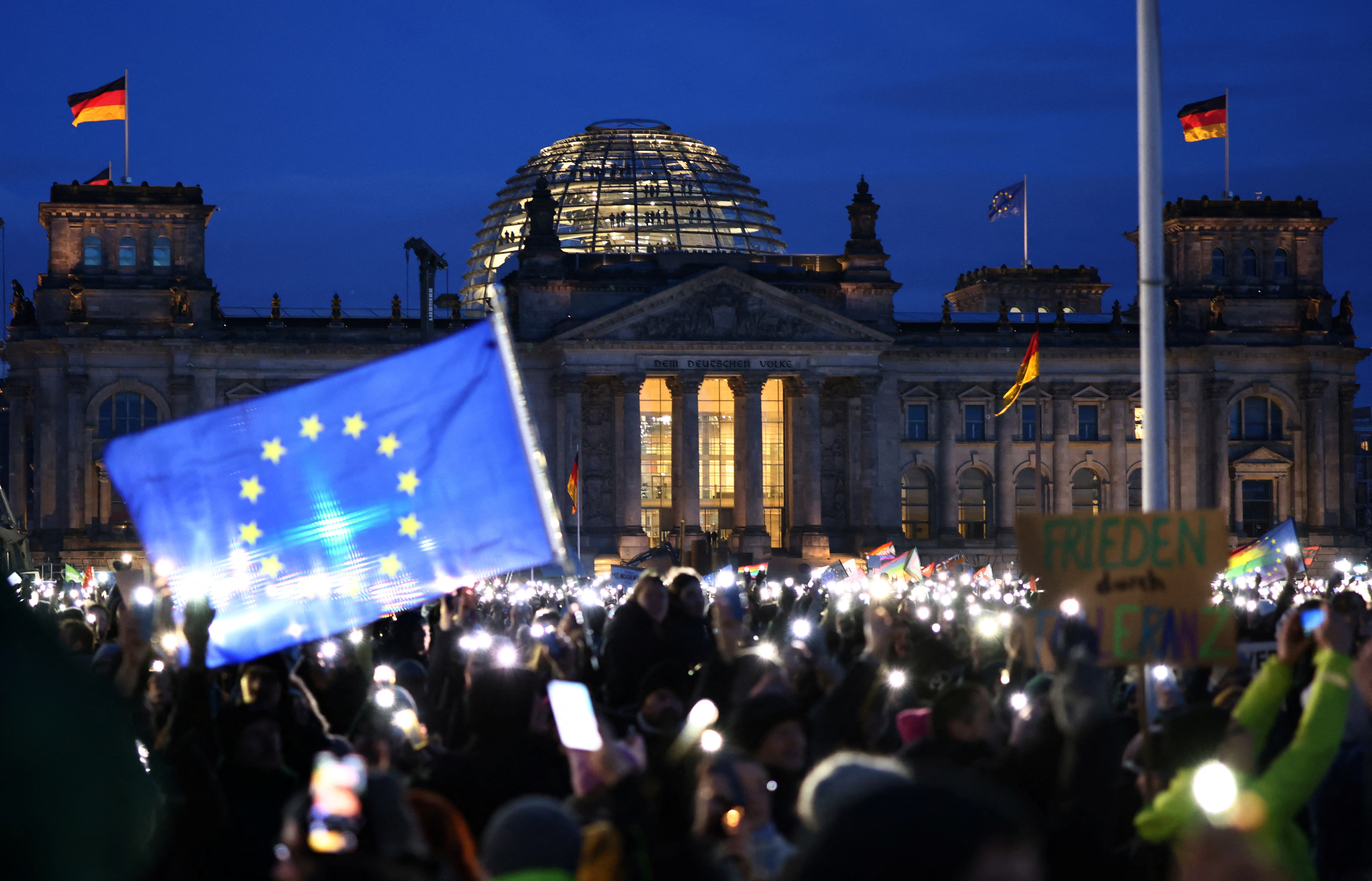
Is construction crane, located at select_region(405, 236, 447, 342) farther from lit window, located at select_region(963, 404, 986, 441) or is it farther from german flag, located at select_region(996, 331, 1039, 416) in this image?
lit window, located at select_region(963, 404, 986, 441)

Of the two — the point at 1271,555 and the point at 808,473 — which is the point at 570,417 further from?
the point at 1271,555

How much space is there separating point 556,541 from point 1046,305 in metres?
86.1

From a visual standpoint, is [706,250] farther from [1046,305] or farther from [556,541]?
[556,541]

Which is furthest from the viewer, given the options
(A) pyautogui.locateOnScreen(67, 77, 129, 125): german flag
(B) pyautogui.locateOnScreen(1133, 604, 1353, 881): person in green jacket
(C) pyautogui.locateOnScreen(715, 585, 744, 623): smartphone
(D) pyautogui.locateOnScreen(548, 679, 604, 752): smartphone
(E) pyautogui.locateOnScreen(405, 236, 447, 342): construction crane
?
(A) pyautogui.locateOnScreen(67, 77, 129, 125): german flag

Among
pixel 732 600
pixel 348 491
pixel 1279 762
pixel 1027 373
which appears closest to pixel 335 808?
pixel 1279 762

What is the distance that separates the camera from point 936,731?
309 inches

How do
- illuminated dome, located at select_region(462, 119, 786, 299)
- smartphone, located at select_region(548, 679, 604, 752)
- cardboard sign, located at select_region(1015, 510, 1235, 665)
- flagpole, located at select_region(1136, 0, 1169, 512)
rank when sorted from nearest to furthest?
smartphone, located at select_region(548, 679, 604, 752)
cardboard sign, located at select_region(1015, 510, 1235, 665)
flagpole, located at select_region(1136, 0, 1169, 512)
illuminated dome, located at select_region(462, 119, 786, 299)

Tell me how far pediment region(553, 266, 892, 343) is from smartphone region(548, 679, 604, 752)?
212ft

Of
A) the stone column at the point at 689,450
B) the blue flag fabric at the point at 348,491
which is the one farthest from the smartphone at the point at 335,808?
the stone column at the point at 689,450

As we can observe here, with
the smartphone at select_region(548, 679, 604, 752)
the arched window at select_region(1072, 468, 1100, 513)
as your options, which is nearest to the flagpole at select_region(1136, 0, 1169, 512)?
the smartphone at select_region(548, 679, 604, 752)

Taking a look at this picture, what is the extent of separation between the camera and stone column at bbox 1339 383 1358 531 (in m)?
79.3

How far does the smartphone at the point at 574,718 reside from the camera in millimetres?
7348

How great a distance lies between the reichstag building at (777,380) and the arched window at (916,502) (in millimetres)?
182

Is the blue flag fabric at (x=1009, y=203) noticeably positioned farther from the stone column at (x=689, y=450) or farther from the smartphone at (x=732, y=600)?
the smartphone at (x=732, y=600)
